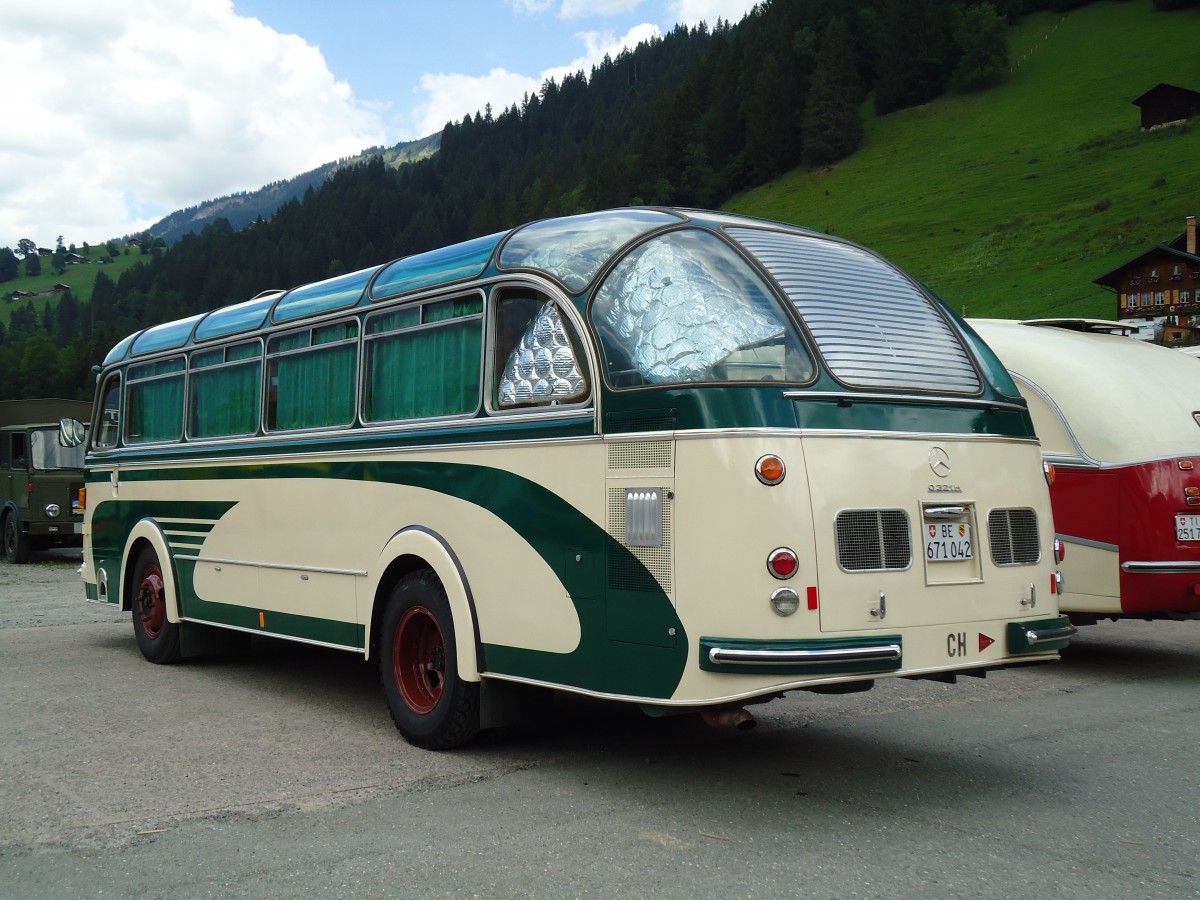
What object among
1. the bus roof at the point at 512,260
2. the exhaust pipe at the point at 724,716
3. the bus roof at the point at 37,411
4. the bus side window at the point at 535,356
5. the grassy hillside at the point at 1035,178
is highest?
the grassy hillside at the point at 1035,178

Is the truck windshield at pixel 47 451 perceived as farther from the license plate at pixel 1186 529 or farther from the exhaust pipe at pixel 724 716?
the exhaust pipe at pixel 724 716

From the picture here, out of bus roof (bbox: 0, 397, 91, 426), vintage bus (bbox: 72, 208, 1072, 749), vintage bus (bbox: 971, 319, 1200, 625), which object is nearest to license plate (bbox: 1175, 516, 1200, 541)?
vintage bus (bbox: 971, 319, 1200, 625)

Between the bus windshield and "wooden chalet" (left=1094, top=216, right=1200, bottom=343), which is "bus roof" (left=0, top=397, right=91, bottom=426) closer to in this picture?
the bus windshield

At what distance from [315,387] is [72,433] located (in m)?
4.83

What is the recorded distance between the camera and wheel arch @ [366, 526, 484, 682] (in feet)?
21.5

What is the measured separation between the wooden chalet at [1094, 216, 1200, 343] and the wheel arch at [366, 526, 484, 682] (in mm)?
62519

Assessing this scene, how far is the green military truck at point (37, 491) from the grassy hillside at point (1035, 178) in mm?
47246

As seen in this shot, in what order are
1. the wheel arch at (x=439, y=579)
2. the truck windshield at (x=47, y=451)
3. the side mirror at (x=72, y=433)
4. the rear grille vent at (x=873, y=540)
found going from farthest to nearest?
1. the truck windshield at (x=47, y=451)
2. the side mirror at (x=72, y=433)
3. the wheel arch at (x=439, y=579)
4. the rear grille vent at (x=873, y=540)

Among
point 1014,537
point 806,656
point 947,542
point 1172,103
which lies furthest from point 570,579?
point 1172,103

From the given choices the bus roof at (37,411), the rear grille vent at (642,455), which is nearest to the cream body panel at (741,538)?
the rear grille vent at (642,455)

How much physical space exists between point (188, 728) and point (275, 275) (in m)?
132

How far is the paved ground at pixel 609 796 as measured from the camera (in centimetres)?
468

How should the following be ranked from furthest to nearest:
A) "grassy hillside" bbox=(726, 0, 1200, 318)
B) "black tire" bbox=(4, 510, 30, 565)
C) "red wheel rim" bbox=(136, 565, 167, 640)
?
"grassy hillside" bbox=(726, 0, 1200, 318) < "black tire" bbox=(4, 510, 30, 565) < "red wheel rim" bbox=(136, 565, 167, 640)

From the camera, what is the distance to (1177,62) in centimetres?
9862
